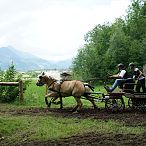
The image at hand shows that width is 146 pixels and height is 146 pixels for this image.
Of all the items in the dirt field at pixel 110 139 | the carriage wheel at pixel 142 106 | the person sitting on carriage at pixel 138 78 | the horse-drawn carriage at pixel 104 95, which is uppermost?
the person sitting on carriage at pixel 138 78

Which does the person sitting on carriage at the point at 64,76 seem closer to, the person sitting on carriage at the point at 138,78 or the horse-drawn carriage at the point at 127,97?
the horse-drawn carriage at the point at 127,97

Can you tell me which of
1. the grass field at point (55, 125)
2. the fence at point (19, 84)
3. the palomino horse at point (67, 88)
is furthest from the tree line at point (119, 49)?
the grass field at point (55, 125)

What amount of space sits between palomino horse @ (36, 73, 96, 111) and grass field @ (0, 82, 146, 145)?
2.80 feet

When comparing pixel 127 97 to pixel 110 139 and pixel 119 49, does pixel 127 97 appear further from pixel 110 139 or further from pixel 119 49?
pixel 119 49

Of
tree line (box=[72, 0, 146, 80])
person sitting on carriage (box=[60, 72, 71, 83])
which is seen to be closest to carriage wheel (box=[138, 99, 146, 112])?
person sitting on carriage (box=[60, 72, 71, 83])

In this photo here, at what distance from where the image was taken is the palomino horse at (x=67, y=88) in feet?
55.3

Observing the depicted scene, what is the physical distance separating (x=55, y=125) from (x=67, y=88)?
4.01m

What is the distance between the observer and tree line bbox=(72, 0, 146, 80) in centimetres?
5131

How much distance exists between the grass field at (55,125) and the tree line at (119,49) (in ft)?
110

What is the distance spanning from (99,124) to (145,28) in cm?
4472

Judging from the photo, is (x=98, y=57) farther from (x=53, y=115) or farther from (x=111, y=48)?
(x=53, y=115)

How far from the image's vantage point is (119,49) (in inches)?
2041

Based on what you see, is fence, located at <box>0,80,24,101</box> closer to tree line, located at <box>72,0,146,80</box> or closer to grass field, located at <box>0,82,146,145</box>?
grass field, located at <box>0,82,146,145</box>

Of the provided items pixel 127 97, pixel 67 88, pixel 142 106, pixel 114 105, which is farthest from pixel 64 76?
pixel 142 106
